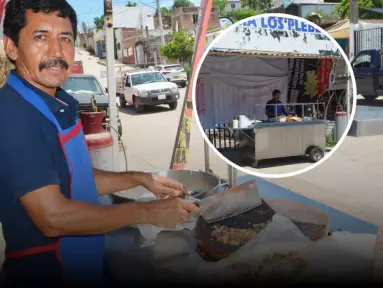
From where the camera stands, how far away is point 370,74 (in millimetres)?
11078

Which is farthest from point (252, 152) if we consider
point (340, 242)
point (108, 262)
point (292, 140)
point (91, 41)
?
point (91, 41)

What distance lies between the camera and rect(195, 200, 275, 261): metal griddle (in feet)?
5.45

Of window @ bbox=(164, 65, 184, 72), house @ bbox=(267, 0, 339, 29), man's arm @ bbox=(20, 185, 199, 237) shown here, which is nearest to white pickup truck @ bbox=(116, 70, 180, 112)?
house @ bbox=(267, 0, 339, 29)

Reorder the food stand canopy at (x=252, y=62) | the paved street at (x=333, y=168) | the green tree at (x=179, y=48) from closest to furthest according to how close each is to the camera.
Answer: the food stand canopy at (x=252, y=62)
the paved street at (x=333, y=168)
the green tree at (x=179, y=48)

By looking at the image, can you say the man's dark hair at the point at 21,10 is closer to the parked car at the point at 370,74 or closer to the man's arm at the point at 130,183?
the man's arm at the point at 130,183

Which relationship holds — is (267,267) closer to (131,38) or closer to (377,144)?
(377,144)

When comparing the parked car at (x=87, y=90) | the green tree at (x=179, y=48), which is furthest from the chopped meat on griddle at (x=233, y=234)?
the green tree at (x=179, y=48)

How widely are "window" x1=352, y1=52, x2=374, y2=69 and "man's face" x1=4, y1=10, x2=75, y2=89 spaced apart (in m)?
11.0

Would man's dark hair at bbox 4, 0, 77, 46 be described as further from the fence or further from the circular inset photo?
the fence

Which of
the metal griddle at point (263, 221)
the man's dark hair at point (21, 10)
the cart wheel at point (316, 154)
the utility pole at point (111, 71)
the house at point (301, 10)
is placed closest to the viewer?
the man's dark hair at point (21, 10)

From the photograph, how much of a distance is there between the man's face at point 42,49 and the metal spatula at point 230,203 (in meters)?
0.77

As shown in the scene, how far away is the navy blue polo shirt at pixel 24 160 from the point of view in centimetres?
107

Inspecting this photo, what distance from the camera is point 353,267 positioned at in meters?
1.68

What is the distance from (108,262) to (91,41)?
126 ft
